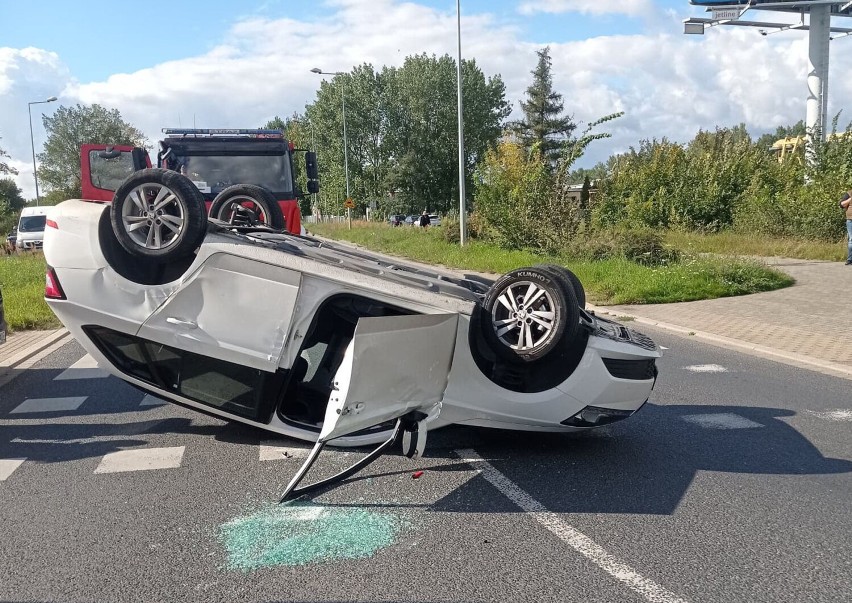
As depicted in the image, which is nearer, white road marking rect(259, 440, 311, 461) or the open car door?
the open car door

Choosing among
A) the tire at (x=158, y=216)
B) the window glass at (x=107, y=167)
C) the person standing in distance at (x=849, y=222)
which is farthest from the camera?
the person standing in distance at (x=849, y=222)

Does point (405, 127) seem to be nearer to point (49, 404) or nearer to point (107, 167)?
point (107, 167)

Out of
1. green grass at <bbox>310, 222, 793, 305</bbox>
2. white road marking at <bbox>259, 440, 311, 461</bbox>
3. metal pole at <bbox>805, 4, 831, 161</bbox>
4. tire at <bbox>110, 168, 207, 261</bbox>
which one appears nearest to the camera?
tire at <bbox>110, 168, 207, 261</bbox>

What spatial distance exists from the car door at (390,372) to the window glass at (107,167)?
10.9 meters

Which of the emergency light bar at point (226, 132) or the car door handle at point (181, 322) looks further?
the emergency light bar at point (226, 132)

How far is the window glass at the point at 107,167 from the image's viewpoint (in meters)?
14.1

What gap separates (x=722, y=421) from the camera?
21.5ft

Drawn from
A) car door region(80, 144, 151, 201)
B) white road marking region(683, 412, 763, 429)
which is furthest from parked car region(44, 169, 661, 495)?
car door region(80, 144, 151, 201)

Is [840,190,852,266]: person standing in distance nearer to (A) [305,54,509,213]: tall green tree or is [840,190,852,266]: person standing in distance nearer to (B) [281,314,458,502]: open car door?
(B) [281,314,458,502]: open car door

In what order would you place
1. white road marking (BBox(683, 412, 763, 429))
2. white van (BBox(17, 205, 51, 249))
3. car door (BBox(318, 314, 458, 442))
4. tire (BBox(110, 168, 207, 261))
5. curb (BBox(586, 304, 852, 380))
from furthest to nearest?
1. white van (BBox(17, 205, 51, 249))
2. curb (BBox(586, 304, 852, 380))
3. white road marking (BBox(683, 412, 763, 429))
4. tire (BBox(110, 168, 207, 261))
5. car door (BBox(318, 314, 458, 442))

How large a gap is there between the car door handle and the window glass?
387 inches

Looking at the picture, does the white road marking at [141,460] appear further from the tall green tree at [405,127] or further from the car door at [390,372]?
the tall green tree at [405,127]

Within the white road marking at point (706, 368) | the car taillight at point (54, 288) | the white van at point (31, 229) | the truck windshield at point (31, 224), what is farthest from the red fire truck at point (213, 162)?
the truck windshield at point (31, 224)

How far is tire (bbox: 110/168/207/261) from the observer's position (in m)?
5.16
